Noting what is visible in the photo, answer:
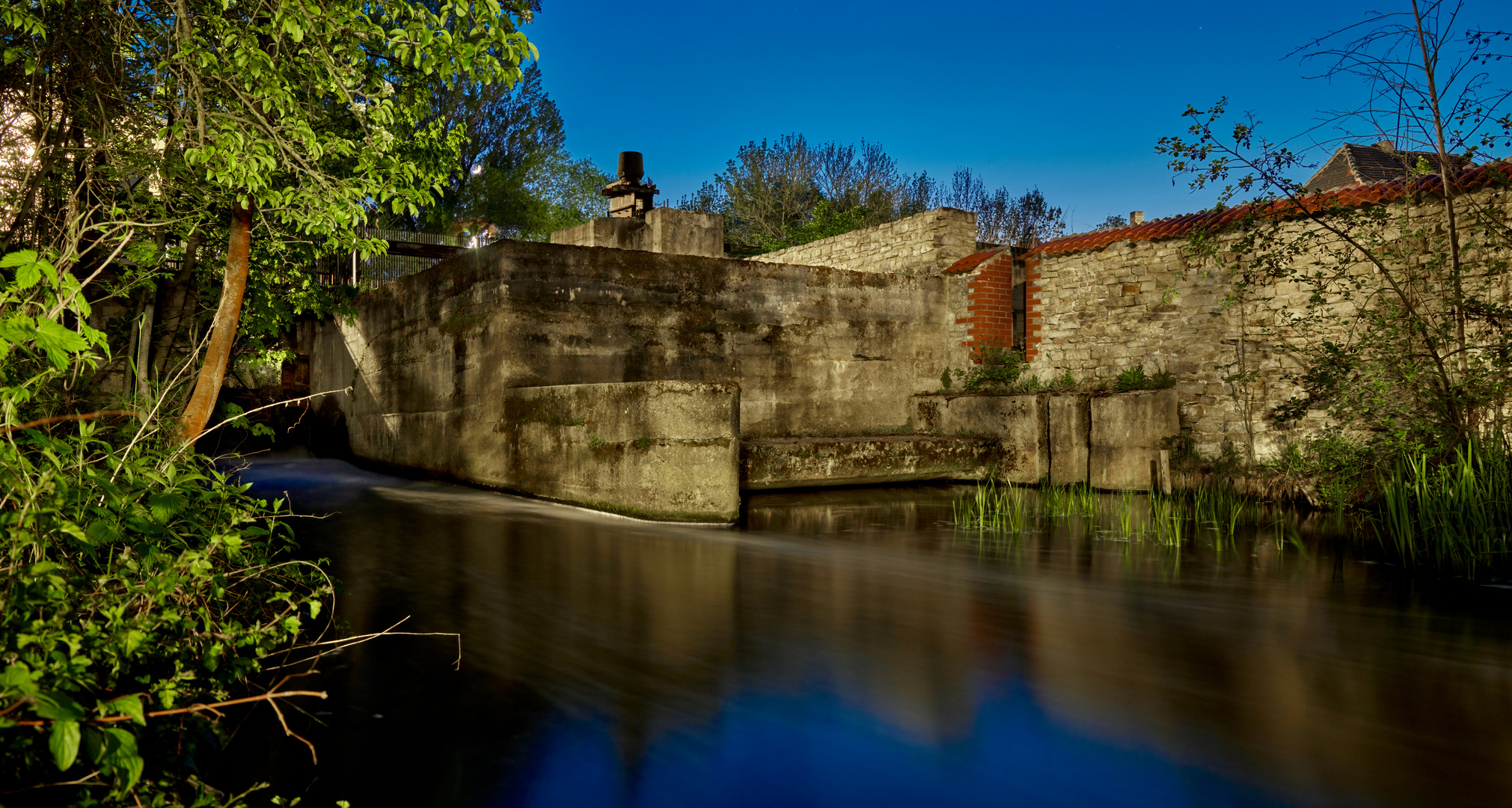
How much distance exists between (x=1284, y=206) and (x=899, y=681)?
22.6 feet

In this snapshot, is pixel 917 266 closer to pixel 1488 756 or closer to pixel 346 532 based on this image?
pixel 346 532

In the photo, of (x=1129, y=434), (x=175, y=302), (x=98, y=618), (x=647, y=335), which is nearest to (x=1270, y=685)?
(x=98, y=618)

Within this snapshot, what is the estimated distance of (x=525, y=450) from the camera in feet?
25.5

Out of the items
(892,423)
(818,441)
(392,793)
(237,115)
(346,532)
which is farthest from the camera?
(892,423)

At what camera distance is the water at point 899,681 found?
252cm

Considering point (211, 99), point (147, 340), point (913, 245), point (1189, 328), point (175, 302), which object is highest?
point (913, 245)

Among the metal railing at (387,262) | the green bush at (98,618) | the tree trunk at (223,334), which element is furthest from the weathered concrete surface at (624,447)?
the green bush at (98,618)

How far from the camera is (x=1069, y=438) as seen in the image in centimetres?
893

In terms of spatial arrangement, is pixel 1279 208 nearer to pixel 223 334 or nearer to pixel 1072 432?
pixel 1072 432

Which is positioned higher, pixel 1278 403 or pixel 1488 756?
pixel 1278 403

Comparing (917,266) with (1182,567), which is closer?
(1182,567)

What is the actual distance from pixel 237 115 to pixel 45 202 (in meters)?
1.70

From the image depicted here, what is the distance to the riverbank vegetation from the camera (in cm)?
187

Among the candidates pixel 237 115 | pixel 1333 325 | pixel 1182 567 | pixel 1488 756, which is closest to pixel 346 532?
pixel 237 115
